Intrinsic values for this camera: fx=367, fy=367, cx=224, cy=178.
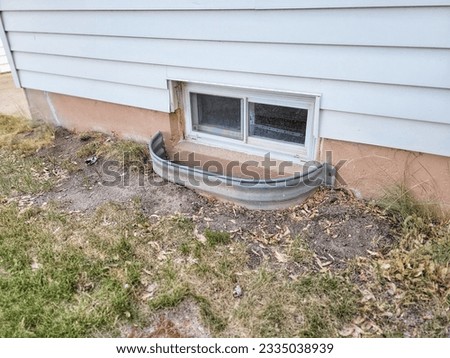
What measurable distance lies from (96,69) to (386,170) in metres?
2.61

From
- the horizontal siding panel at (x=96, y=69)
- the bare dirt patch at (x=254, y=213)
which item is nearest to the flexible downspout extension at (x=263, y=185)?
the bare dirt patch at (x=254, y=213)

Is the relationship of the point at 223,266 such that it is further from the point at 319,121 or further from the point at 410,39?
the point at 410,39

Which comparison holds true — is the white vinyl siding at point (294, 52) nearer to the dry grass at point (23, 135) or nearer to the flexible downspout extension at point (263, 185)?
the flexible downspout extension at point (263, 185)

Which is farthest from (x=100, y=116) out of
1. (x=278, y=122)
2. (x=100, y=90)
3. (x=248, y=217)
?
(x=248, y=217)

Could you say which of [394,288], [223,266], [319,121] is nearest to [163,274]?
[223,266]

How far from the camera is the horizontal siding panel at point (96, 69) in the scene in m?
3.07

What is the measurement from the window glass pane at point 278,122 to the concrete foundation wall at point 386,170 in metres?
0.27

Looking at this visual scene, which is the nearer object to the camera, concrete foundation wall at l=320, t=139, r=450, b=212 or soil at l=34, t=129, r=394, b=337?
soil at l=34, t=129, r=394, b=337

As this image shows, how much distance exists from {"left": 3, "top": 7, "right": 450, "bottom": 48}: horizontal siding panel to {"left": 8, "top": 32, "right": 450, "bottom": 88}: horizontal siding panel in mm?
51

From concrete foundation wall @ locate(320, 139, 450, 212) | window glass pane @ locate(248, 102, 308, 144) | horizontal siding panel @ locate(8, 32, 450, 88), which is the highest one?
horizontal siding panel @ locate(8, 32, 450, 88)

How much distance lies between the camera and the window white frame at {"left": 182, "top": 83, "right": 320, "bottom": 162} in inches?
104

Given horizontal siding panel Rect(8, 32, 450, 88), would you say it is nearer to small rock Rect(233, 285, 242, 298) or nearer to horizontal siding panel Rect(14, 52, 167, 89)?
horizontal siding panel Rect(14, 52, 167, 89)

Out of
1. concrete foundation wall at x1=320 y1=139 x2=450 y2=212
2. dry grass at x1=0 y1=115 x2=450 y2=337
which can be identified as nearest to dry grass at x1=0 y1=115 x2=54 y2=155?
dry grass at x1=0 y1=115 x2=450 y2=337

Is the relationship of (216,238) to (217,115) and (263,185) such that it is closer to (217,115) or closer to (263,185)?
(263,185)
